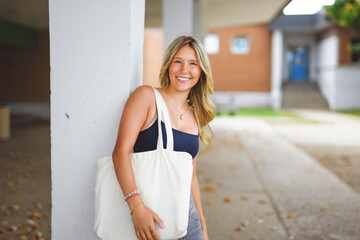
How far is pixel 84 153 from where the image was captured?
1836 millimetres

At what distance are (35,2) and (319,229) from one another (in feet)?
34.3

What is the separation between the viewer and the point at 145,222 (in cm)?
150

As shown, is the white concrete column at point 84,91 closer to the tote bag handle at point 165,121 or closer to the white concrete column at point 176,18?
the tote bag handle at point 165,121

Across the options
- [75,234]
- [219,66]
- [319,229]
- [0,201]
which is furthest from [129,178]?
[219,66]

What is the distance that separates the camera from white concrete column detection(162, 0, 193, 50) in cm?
609

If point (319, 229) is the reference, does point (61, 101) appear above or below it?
above

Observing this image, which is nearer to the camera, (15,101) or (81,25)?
(81,25)

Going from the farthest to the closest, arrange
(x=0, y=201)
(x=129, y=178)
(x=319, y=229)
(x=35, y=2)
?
(x=35, y=2), (x=0, y=201), (x=319, y=229), (x=129, y=178)

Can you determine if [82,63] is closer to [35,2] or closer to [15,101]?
[35,2]

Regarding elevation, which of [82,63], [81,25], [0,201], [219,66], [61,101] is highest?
[219,66]

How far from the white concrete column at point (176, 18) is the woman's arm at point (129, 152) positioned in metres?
4.66

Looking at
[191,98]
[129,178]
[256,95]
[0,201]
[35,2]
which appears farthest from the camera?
[256,95]

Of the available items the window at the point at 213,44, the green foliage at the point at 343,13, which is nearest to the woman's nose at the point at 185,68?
the green foliage at the point at 343,13

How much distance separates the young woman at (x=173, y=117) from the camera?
152cm
